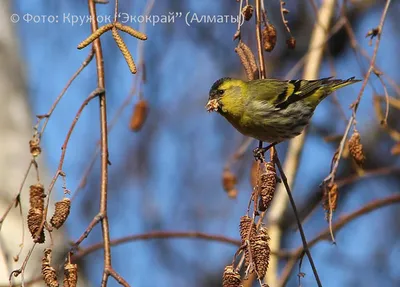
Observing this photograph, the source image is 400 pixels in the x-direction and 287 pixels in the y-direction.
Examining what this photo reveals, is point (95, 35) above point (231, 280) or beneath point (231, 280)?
above

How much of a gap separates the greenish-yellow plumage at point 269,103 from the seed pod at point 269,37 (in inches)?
17.6

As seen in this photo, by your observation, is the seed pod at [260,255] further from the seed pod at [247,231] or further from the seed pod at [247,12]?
the seed pod at [247,12]

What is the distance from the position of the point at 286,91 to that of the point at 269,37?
0.78 m

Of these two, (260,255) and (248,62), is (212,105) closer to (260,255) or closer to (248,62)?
(248,62)

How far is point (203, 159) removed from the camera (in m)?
6.37

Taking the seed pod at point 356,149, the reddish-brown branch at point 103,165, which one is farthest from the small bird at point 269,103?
the reddish-brown branch at point 103,165

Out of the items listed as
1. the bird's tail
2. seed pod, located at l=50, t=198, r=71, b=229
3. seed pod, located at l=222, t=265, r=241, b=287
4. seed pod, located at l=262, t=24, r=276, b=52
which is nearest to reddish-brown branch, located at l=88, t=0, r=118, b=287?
seed pod, located at l=50, t=198, r=71, b=229

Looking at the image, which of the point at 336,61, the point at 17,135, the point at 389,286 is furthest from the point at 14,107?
the point at 389,286

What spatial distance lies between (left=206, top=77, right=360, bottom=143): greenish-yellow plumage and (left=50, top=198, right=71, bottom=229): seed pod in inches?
39.4

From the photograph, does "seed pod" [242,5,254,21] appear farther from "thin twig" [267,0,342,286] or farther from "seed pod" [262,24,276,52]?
"thin twig" [267,0,342,286]

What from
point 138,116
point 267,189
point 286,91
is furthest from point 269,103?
point 267,189

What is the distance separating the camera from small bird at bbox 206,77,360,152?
92.1 inches

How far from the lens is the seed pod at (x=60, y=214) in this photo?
1.33m

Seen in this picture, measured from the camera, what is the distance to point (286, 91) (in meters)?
2.57
